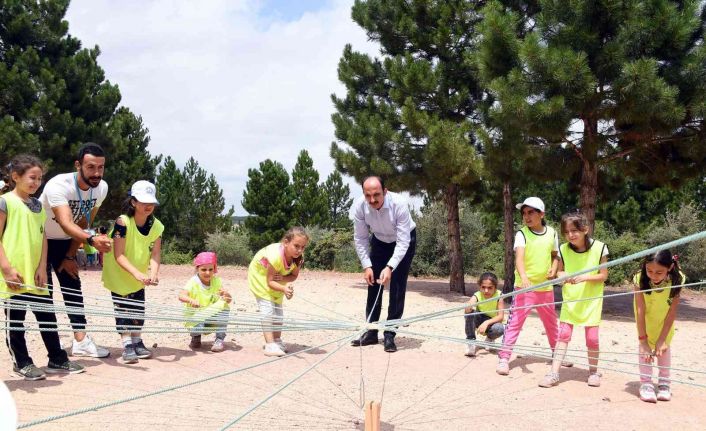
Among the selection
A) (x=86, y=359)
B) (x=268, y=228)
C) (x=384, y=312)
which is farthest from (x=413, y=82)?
(x=268, y=228)

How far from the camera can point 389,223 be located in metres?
5.10

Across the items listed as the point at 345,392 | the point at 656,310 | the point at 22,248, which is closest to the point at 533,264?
the point at 656,310

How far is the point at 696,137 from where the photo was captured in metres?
8.38

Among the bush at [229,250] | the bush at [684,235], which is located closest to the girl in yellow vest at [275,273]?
the bush at [684,235]

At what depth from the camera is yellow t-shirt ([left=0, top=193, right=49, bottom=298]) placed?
3.66 m

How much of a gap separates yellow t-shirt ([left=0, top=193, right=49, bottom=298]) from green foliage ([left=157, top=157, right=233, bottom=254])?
1705cm

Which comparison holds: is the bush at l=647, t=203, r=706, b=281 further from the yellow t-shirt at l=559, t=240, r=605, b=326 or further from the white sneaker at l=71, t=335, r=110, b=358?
the white sneaker at l=71, t=335, r=110, b=358

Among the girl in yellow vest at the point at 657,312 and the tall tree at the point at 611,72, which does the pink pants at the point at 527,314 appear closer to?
the girl in yellow vest at the point at 657,312

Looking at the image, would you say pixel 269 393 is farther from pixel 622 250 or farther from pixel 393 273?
pixel 622 250

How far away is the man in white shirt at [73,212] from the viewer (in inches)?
159

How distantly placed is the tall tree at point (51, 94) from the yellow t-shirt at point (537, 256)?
37.9ft

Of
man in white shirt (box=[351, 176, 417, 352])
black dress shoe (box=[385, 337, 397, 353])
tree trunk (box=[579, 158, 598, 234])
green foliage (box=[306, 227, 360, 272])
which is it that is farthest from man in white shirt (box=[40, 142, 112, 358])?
green foliage (box=[306, 227, 360, 272])

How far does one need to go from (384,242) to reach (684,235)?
1107cm

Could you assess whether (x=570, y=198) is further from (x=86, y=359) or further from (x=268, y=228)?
(x=86, y=359)
